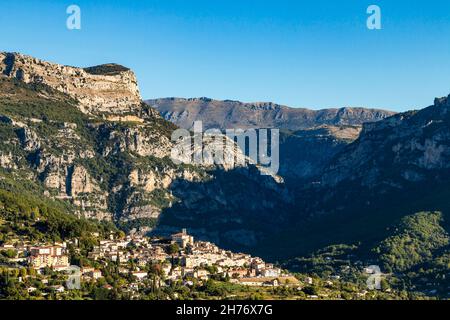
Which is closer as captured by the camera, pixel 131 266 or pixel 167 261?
pixel 131 266

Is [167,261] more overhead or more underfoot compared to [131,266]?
more underfoot

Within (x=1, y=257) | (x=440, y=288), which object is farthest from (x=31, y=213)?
(x=440, y=288)

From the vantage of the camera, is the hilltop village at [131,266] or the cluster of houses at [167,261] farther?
the cluster of houses at [167,261]

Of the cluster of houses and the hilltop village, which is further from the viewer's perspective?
the cluster of houses
